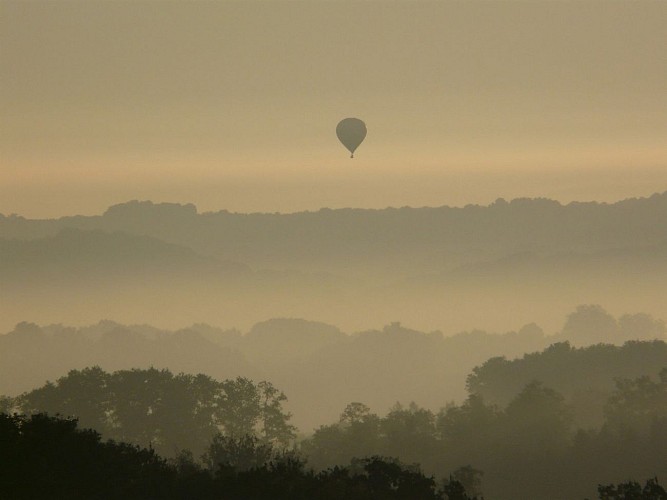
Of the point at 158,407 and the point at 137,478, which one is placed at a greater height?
the point at 158,407

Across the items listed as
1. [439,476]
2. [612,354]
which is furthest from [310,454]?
[612,354]

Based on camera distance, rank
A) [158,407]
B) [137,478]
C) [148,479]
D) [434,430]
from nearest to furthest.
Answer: [148,479]
[137,478]
[434,430]
[158,407]

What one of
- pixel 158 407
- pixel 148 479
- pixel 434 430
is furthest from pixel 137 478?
pixel 434 430

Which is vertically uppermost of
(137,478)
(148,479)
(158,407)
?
(158,407)

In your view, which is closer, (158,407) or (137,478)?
(137,478)

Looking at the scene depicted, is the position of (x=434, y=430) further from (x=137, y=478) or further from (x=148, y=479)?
(x=148, y=479)

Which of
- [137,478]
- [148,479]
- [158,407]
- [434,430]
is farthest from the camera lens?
[158,407]

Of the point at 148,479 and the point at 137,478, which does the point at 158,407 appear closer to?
the point at 137,478

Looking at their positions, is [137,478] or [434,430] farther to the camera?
[434,430]

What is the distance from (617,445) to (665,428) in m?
6.70

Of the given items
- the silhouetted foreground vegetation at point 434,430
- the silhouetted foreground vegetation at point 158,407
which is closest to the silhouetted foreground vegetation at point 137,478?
the silhouetted foreground vegetation at point 434,430

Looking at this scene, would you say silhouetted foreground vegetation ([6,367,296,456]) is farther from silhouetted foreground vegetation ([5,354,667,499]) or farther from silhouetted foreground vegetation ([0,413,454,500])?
silhouetted foreground vegetation ([0,413,454,500])

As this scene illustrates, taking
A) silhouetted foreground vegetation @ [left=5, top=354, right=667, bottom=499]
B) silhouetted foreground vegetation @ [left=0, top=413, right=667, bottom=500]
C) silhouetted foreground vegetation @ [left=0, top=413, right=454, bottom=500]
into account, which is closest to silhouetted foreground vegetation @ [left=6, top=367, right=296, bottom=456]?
silhouetted foreground vegetation @ [left=5, top=354, right=667, bottom=499]

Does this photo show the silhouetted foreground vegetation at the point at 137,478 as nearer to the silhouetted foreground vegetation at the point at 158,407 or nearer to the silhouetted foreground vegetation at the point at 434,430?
the silhouetted foreground vegetation at the point at 434,430
